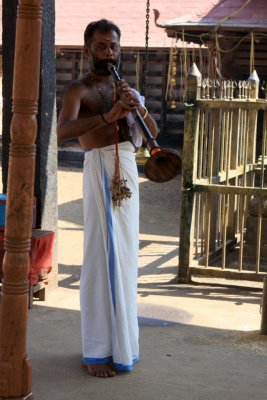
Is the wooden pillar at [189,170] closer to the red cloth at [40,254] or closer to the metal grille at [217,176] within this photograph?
the metal grille at [217,176]

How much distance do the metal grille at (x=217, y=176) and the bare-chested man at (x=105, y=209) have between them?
2.52 meters

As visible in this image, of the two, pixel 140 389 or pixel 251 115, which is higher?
pixel 251 115

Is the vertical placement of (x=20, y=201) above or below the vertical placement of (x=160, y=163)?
below

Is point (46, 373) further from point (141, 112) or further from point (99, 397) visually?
point (141, 112)

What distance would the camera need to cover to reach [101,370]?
4.45 meters

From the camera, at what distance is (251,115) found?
7621mm

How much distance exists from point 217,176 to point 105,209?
3298mm

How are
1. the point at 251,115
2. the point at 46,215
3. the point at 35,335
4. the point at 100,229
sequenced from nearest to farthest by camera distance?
1. the point at 100,229
2. the point at 35,335
3. the point at 46,215
4. the point at 251,115

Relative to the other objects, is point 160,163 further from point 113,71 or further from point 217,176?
point 217,176

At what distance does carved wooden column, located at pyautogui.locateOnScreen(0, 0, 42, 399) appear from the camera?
360 cm

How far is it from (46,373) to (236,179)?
3.85m

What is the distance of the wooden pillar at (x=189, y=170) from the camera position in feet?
22.8

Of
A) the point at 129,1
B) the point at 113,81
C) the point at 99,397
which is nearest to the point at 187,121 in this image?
the point at 113,81

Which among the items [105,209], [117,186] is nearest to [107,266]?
[105,209]
